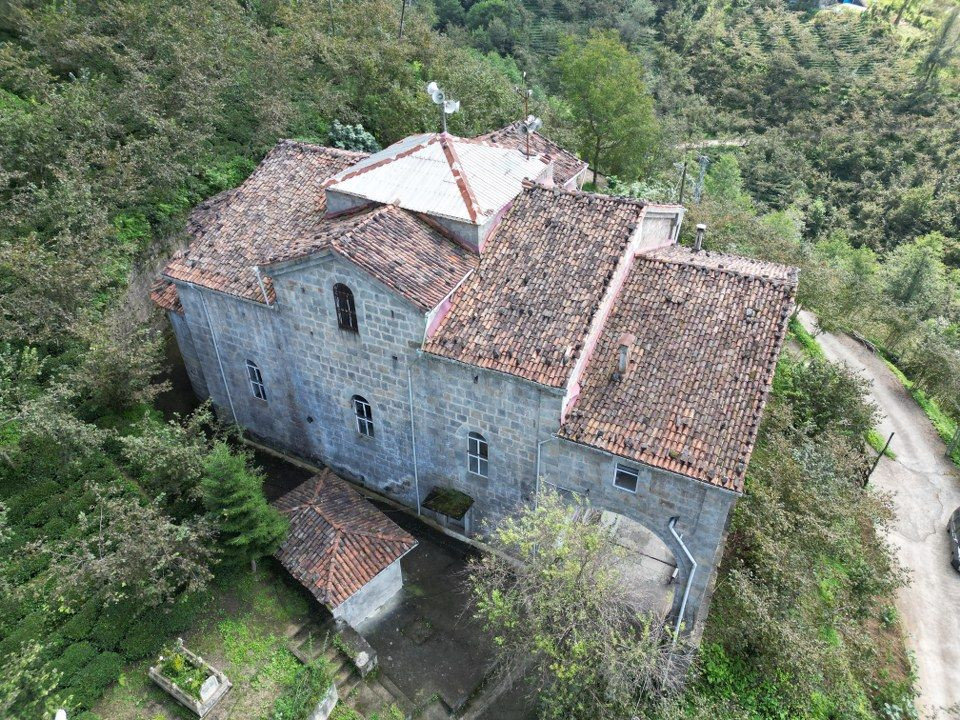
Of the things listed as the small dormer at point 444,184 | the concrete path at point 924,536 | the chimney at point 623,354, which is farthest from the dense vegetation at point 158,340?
the small dormer at point 444,184

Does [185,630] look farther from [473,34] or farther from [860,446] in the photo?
[473,34]

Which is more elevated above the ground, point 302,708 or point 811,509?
point 811,509

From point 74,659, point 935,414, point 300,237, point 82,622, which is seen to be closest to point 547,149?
point 300,237

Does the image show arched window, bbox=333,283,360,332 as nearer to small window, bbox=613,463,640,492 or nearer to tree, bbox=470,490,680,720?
tree, bbox=470,490,680,720

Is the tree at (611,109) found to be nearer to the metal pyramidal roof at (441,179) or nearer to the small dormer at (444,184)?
the small dormer at (444,184)

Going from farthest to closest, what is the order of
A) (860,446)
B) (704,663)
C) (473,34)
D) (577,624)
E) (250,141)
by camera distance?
(473,34) < (250,141) < (860,446) < (704,663) < (577,624)

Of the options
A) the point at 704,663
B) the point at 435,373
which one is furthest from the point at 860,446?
the point at 435,373

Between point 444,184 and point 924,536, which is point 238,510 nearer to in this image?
point 444,184
